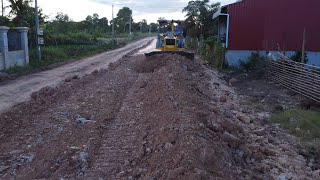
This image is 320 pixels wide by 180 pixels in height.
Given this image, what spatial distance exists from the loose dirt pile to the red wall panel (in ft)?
29.4

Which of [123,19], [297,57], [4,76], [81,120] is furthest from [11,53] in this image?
[123,19]

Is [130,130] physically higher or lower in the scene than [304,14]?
lower

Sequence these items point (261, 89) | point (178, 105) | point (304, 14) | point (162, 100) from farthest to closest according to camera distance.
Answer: point (304, 14), point (261, 89), point (162, 100), point (178, 105)

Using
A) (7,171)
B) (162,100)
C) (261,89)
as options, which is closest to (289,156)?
(162,100)

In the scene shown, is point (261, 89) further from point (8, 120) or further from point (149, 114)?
point (8, 120)

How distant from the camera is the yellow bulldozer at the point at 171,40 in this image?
23734mm

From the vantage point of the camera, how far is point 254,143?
814 centimetres

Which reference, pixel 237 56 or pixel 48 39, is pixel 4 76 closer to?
pixel 237 56

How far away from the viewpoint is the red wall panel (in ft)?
64.9

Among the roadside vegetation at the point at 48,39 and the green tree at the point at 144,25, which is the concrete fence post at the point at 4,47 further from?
the green tree at the point at 144,25

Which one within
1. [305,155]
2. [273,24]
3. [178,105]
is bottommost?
[305,155]

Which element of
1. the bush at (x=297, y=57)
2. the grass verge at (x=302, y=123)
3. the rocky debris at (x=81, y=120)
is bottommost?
the grass verge at (x=302, y=123)

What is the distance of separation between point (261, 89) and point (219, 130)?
25.9 ft

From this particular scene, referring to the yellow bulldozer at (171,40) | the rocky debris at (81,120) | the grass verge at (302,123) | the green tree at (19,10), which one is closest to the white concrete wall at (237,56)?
the yellow bulldozer at (171,40)
